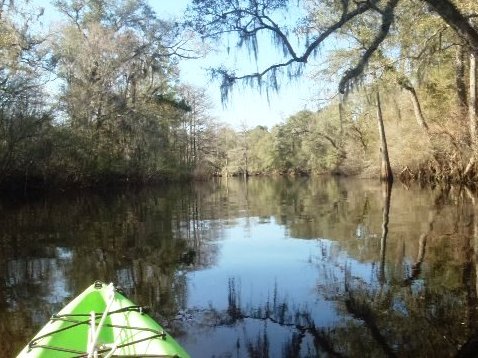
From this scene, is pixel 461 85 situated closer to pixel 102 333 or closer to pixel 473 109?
pixel 473 109

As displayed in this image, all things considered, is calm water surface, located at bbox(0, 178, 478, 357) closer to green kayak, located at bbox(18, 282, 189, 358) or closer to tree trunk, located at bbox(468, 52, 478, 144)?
green kayak, located at bbox(18, 282, 189, 358)

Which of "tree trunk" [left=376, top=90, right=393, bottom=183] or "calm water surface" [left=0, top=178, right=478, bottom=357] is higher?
"tree trunk" [left=376, top=90, right=393, bottom=183]

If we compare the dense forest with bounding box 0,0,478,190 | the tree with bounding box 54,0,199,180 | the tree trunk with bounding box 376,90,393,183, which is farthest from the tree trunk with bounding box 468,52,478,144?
the tree with bounding box 54,0,199,180

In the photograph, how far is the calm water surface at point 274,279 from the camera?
14.4 ft

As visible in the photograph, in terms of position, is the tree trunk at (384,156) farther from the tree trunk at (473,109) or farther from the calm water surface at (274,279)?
the calm water surface at (274,279)

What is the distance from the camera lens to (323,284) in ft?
20.6

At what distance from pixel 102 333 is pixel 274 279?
3262 mm

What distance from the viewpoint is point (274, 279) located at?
668 centimetres

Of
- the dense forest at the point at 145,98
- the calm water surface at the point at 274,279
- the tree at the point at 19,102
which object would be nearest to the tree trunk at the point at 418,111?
the dense forest at the point at 145,98

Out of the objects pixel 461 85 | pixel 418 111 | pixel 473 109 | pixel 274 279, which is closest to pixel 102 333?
pixel 274 279

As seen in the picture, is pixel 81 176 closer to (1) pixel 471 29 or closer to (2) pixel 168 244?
(2) pixel 168 244

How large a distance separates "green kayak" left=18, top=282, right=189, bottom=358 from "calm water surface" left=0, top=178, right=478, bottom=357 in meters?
0.66

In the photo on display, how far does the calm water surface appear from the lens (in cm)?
439

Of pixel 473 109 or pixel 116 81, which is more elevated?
pixel 116 81
